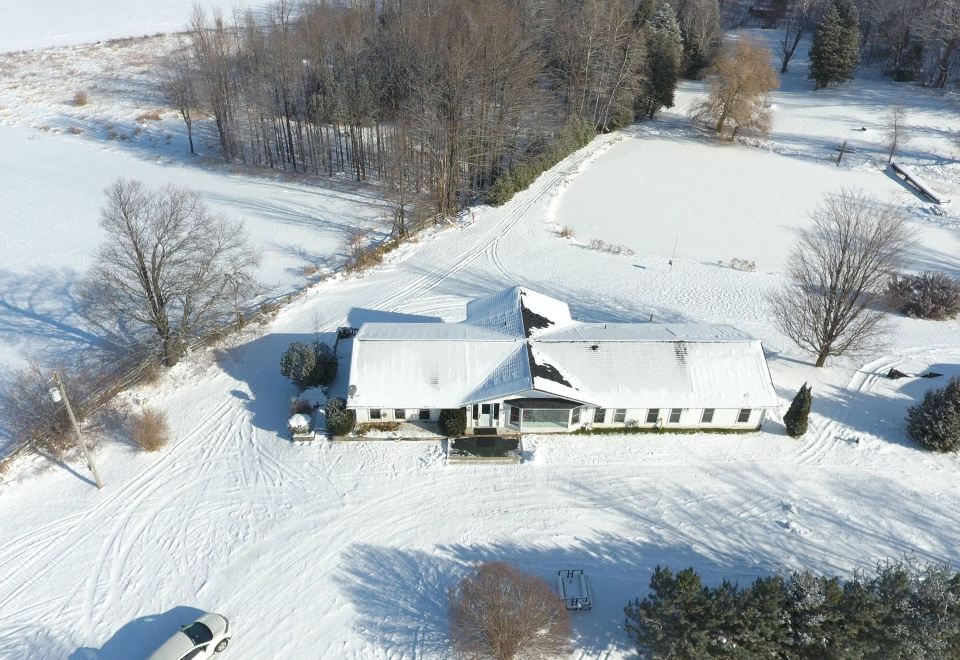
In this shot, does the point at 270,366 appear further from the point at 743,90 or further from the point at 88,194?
the point at 743,90

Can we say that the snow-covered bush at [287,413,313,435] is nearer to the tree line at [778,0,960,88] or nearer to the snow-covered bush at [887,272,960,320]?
the snow-covered bush at [887,272,960,320]

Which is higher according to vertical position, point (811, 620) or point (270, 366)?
point (811, 620)

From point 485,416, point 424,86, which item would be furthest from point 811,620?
point 424,86

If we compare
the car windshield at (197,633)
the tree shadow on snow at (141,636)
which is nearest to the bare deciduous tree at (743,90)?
the tree shadow on snow at (141,636)

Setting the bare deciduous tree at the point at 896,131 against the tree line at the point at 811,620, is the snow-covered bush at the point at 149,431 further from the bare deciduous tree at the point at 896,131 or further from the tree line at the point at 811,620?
the bare deciduous tree at the point at 896,131

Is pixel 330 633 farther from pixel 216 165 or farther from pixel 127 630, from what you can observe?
pixel 216 165

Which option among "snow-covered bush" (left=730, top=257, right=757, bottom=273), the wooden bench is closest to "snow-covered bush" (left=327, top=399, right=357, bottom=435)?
"snow-covered bush" (left=730, top=257, right=757, bottom=273)

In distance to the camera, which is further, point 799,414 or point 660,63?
point 660,63
